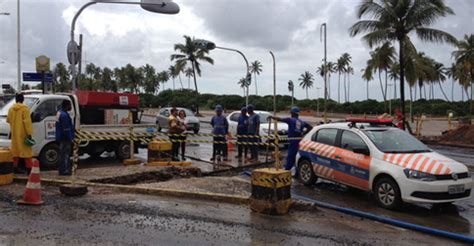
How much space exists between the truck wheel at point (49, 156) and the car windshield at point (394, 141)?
7.97 metres

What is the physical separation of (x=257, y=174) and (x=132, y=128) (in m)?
6.64

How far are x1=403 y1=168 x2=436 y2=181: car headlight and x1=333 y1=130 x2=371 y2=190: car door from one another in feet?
2.80

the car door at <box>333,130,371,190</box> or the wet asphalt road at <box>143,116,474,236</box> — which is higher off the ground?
the car door at <box>333,130,371,190</box>

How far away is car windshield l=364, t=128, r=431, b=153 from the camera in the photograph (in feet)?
28.3

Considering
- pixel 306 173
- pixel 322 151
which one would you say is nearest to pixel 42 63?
pixel 306 173

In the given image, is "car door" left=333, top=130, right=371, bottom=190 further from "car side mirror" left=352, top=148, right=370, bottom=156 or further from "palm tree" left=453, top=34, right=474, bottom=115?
"palm tree" left=453, top=34, right=474, bottom=115

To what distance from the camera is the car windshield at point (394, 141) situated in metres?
8.62

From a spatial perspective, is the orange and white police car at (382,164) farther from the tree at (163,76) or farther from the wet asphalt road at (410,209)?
the tree at (163,76)

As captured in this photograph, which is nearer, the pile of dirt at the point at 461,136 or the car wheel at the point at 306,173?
the car wheel at the point at 306,173

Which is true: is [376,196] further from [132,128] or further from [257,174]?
[132,128]

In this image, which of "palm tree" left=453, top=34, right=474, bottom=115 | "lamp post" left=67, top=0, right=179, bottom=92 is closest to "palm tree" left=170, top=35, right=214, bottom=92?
"palm tree" left=453, top=34, right=474, bottom=115

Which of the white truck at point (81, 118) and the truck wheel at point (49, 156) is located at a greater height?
the white truck at point (81, 118)

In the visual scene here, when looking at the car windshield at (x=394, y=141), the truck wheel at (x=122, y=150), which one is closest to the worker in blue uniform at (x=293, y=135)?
the car windshield at (x=394, y=141)

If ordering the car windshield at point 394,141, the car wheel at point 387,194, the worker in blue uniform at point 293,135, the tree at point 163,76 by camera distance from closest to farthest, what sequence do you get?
the car wheel at point 387,194 < the car windshield at point 394,141 < the worker in blue uniform at point 293,135 < the tree at point 163,76
